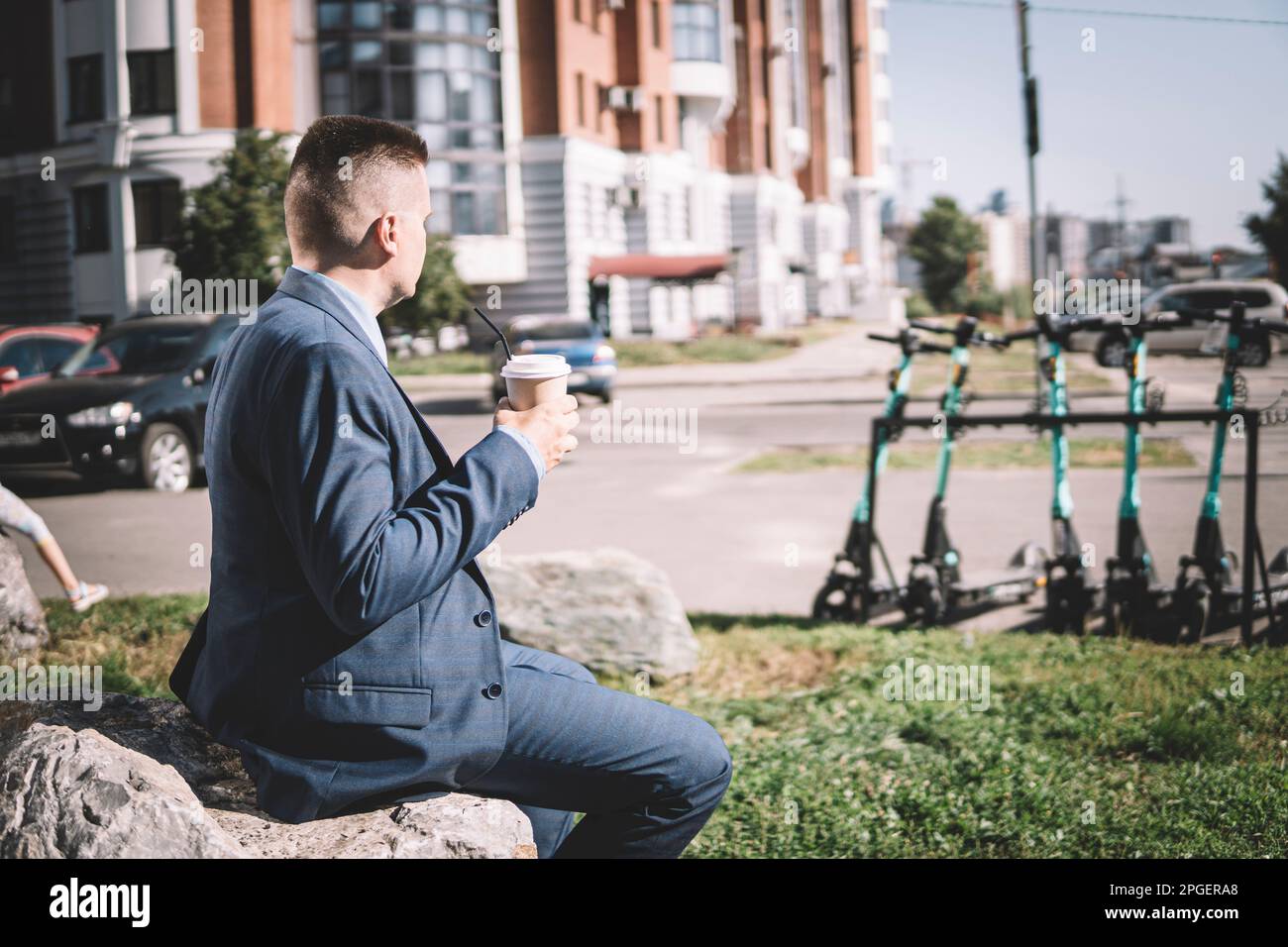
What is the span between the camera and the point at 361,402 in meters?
2.04

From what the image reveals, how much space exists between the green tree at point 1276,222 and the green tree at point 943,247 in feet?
202

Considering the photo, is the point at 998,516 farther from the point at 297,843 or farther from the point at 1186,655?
the point at 297,843

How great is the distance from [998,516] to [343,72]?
30.7 m

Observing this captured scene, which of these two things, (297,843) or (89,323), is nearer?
(297,843)

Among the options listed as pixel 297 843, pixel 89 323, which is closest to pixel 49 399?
pixel 89 323

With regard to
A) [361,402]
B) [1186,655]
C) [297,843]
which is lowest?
[1186,655]

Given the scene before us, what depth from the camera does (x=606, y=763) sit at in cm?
238

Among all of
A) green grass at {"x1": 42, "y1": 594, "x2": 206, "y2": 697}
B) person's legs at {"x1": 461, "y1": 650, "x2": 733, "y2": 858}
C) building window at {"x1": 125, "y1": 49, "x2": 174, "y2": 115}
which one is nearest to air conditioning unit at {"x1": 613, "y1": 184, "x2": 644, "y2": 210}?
building window at {"x1": 125, "y1": 49, "x2": 174, "y2": 115}

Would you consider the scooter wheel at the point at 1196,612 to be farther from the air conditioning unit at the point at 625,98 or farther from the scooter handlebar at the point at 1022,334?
the air conditioning unit at the point at 625,98

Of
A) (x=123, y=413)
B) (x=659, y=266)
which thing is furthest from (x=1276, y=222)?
(x=659, y=266)

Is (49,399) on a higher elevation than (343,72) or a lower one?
lower

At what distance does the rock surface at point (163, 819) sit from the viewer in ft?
7.18

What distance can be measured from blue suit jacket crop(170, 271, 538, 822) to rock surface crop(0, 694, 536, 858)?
2.5 inches

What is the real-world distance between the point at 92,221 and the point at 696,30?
31.5 m
